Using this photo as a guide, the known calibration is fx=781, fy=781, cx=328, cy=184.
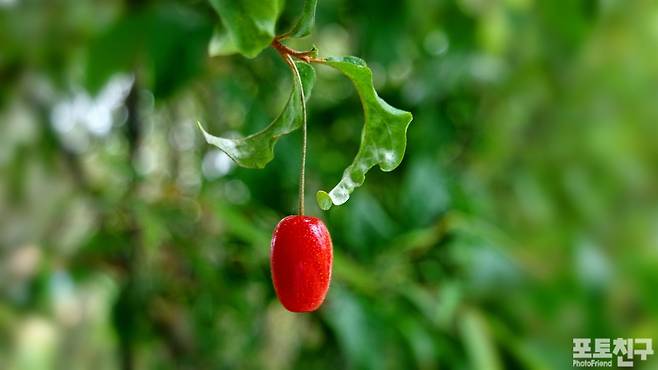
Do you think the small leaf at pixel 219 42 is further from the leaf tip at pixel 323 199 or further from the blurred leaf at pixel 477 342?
the blurred leaf at pixel 477 342

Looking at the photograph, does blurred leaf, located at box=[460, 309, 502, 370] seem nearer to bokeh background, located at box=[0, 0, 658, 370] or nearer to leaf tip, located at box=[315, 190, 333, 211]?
bokeh background, located at box=[0, 0, 658, 370]

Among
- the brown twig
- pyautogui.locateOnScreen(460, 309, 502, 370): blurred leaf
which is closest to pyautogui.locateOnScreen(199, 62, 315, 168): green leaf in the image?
the brown twig

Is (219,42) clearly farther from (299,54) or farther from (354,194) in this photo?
(354,194)

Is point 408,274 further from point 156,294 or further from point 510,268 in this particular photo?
point 156,294

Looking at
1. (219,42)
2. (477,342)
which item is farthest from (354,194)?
(219,42)

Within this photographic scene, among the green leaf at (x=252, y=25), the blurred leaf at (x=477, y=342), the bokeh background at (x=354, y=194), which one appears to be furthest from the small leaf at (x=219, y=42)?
the blurred leaf at (x=477, y=342)

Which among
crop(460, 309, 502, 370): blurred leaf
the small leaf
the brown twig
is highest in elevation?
the brown twig

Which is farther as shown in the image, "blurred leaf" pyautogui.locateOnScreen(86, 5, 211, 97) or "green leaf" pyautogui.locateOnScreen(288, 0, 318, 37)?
"blurred leaf" pyautogui.locateOnScreen(86, 5, 211, 97)
